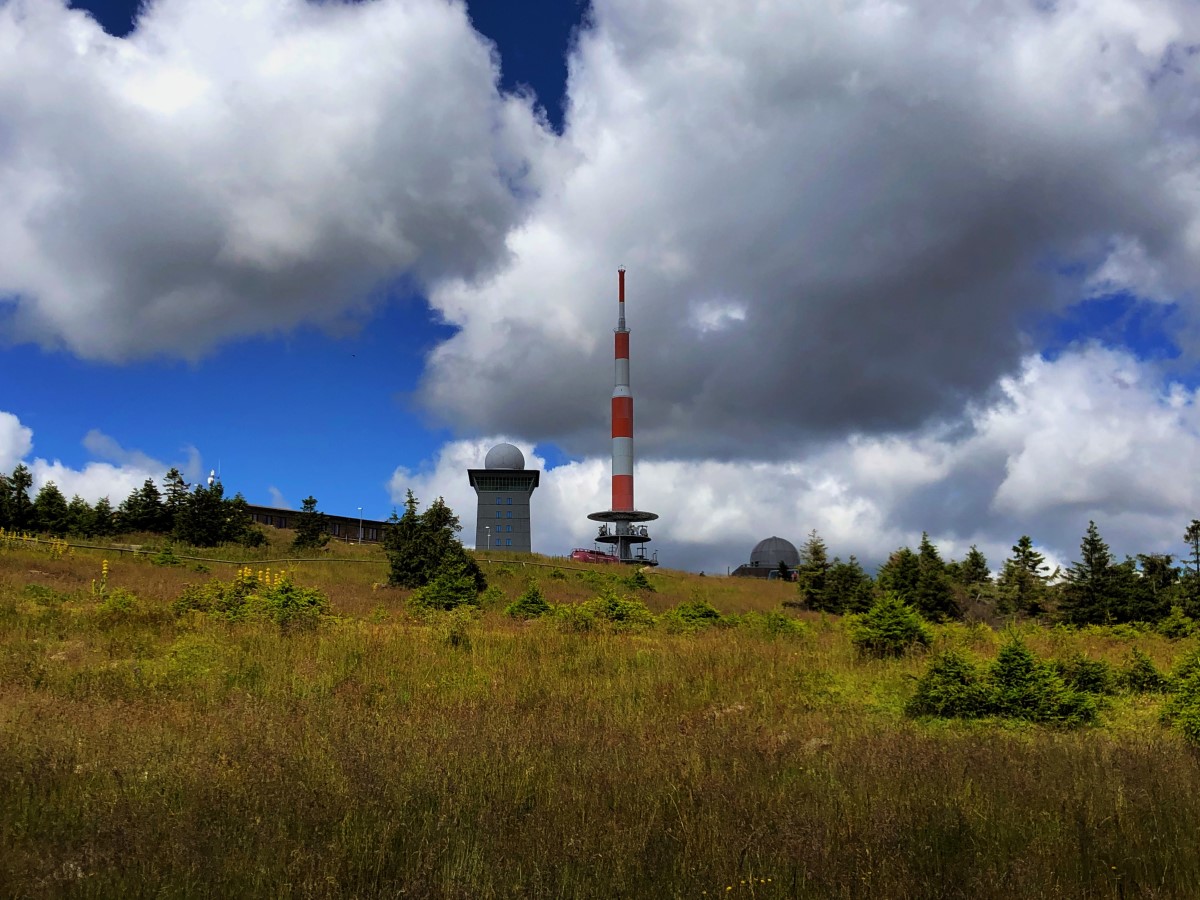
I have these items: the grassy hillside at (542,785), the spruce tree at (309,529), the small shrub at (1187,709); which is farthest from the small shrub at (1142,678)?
the spruce tree at (309,529)

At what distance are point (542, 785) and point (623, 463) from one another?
68256 mm

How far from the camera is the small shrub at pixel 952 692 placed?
372 inches

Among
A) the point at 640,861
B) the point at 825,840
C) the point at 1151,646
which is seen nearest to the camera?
the point at 640,861

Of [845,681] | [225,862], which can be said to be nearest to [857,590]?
[845,681]

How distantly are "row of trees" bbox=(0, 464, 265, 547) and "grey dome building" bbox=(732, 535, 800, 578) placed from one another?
5222 centimetres

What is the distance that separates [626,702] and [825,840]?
195 inches

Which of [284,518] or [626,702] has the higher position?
[284,518]

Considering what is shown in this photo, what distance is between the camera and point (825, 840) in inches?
179

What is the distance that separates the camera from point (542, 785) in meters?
5.49

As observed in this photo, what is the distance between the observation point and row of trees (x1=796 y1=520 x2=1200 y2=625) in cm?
3244

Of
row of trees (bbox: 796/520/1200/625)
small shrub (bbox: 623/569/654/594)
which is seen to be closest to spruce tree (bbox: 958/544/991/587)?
row of trees (bbox: 796/520/1200/625)

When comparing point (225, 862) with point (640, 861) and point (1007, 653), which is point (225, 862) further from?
point (1007, 653)

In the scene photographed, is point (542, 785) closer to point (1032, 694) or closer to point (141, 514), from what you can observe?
point (1032, 694)

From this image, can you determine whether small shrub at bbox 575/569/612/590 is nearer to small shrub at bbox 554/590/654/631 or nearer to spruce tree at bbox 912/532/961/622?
spruce tree at bbox 912/532/961/622
